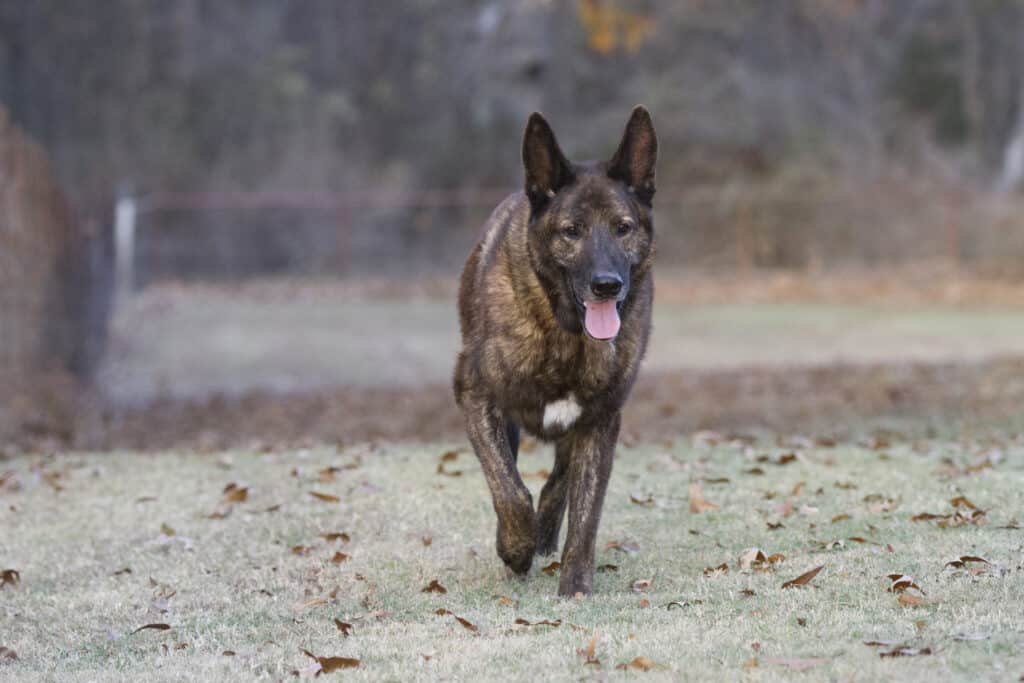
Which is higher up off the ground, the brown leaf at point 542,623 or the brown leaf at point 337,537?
the brown leaf at point 542,623

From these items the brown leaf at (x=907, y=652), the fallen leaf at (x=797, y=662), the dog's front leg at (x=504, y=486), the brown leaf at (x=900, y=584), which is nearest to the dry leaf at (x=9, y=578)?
the dog's front leg at (x=504, y=486)

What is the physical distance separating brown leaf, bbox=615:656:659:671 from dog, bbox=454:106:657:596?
1284mm

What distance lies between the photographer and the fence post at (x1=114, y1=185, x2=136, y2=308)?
79.4ft

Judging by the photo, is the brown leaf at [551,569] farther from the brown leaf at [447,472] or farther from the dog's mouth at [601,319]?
the brown leaf at [447,472]

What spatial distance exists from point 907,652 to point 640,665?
840mm

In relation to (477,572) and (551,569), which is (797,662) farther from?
(477,572)

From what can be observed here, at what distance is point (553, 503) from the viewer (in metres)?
6.46

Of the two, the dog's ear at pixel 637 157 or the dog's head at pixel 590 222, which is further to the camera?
the dog's ear at pixel 637 157

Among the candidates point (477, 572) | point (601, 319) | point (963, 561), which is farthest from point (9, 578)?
point (963, 561)

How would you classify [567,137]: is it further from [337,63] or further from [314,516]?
[314,516]

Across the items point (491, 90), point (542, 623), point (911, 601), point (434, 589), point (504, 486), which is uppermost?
point (491, 90)

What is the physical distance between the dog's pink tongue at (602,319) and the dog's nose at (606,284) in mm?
67

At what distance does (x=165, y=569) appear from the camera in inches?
258

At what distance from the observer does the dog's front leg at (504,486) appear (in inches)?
232
